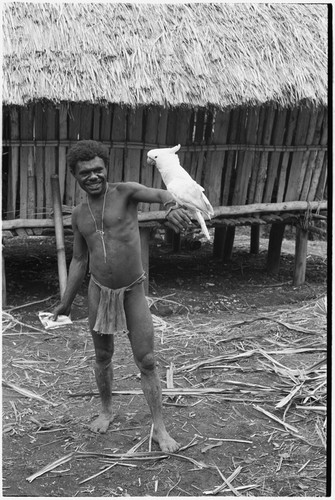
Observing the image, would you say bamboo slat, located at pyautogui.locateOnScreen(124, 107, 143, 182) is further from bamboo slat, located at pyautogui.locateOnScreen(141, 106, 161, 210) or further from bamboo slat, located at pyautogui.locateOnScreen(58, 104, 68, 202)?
bamboo slat, located at pyautogui.locateOnScreen(58, 104, 68, 202)

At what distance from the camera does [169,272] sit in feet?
31.3

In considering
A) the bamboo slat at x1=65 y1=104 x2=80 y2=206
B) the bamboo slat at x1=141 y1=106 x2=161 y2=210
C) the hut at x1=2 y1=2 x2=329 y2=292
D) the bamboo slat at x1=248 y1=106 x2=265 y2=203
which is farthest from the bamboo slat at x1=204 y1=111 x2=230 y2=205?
the bamboo slat at x1=65 y1=104 x2=80 y2=206

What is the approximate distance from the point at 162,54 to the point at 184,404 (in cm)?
406

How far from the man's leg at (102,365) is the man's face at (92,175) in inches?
23.7

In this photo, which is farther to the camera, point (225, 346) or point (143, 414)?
point (225, 346)

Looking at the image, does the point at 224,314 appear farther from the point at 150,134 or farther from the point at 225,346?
the point at 150,134

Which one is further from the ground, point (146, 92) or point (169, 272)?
point (146, 92)

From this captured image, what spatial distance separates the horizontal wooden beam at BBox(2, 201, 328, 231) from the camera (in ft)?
24.4

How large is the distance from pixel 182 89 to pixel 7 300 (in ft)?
10.2

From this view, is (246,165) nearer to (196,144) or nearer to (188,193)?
(196,144)

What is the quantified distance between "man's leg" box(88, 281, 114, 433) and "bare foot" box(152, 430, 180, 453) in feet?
1.32

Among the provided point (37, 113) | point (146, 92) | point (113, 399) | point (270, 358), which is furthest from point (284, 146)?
point (113, 399)

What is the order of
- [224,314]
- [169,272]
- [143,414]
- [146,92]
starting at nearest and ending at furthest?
[143,414]
[146,92]
[224,314]
[169,272]

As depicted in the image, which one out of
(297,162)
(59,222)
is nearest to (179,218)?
(59,222)
